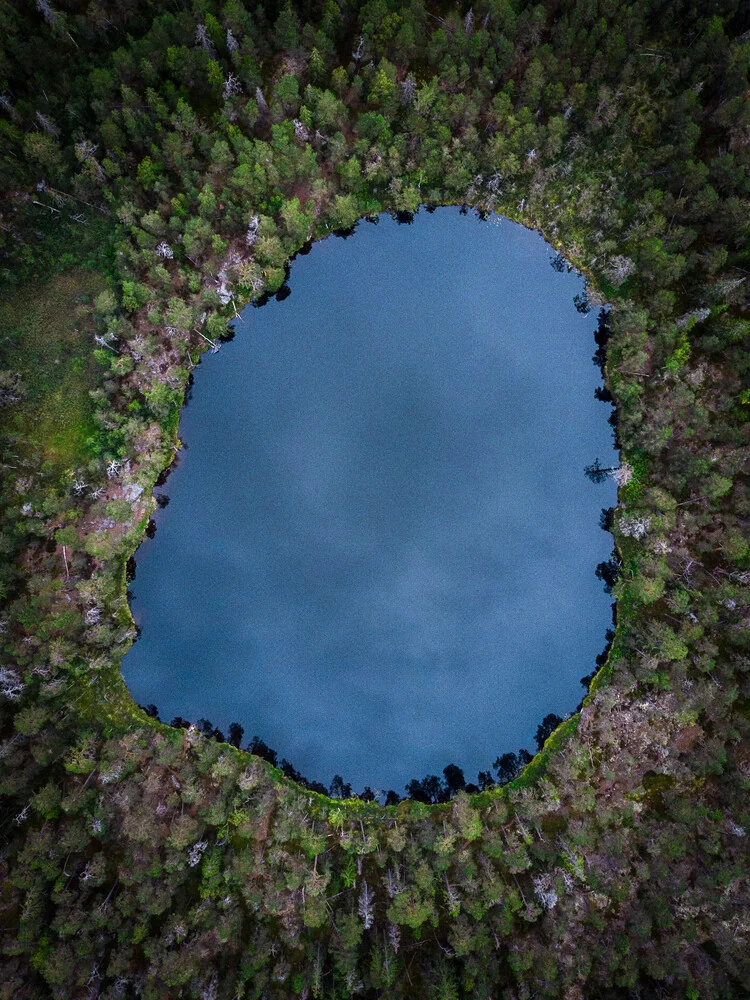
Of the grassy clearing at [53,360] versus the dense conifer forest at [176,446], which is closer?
the dense conifer forest at [176,446]

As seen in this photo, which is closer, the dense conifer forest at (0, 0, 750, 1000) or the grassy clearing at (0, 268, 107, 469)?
the dense conifer forest at (0, 0, 750, 1000)

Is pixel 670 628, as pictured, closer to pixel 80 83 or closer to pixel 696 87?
pixel 696 87

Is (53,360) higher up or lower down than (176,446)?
higher up

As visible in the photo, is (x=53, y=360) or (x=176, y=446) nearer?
(x=53, y=360)
